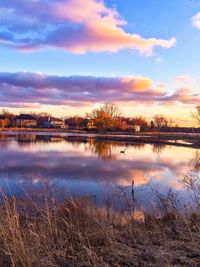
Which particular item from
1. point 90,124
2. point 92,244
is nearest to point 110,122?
point 90,124

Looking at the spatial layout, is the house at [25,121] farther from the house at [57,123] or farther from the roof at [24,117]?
the house at [57,123]

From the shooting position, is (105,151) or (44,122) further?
(44,122)

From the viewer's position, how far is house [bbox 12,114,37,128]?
173 m

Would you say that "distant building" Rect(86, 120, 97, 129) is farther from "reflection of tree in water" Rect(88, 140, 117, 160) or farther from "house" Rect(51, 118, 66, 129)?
"reflection of tree in water" Rect(88, 140, 117, 160)

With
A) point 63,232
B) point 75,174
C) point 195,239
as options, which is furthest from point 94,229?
point 75,174

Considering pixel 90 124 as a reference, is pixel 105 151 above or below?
below

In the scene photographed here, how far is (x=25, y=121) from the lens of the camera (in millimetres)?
179750

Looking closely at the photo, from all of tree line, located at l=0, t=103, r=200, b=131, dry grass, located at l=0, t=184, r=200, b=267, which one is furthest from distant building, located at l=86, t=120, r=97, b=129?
dry grass, located at l=0, t=184, r=200, b=267

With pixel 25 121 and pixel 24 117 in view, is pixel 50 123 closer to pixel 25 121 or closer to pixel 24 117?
pixel 25 121

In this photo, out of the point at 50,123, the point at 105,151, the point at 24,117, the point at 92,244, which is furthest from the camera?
the point at 24,117

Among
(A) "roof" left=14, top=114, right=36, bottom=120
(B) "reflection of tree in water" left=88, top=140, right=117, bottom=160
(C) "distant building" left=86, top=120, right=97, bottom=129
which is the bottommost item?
(B) "reflection of tree in water" left=88, top=140, right=117, bottom=160


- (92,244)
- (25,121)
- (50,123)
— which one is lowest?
(92,244)

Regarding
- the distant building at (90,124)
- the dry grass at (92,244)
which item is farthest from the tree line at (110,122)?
the dry grass at (92,244)

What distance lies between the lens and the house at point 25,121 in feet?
569
